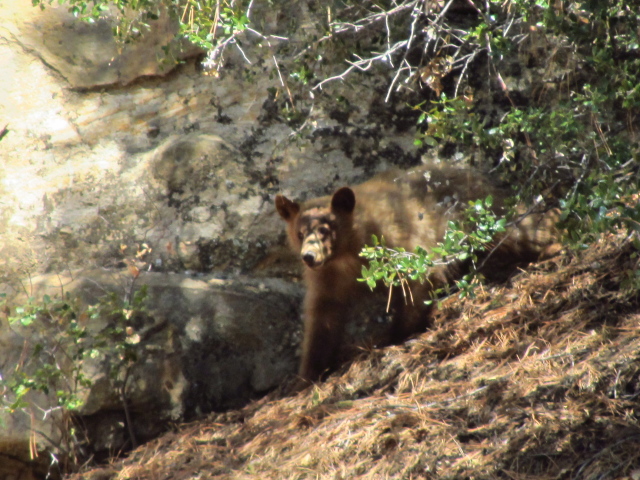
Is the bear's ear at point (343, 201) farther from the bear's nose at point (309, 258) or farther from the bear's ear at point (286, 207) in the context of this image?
the bear's nose at point (309, 258)

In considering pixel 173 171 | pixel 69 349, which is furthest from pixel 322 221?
pixel 69 349

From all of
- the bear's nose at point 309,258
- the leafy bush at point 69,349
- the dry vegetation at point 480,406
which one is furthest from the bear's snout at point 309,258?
the leafy bush at point 69,349

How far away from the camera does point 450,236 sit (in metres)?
3.28

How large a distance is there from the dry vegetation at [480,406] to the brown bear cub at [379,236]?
355mm

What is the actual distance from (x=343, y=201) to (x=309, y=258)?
661mm

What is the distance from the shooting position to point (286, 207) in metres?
5.23

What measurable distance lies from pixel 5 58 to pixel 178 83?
1551 mm

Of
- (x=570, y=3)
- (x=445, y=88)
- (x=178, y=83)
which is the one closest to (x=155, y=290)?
(x=178, y=83)

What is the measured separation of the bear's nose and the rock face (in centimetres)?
68

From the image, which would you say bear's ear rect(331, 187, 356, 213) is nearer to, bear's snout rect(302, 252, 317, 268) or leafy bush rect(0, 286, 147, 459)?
bear's snout rect(302, 252, 317, 268)

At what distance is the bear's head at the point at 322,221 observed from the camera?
5062mm

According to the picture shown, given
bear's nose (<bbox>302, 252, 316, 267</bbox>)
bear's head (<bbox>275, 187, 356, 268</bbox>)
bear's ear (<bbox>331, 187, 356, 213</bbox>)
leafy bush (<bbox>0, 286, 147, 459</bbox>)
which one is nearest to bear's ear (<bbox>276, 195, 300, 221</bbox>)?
bear's head (<bbox>275, 187, 356, 268</bbox>)

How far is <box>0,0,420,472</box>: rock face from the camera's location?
16.7 ft

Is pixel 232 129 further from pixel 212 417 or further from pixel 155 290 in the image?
pixel 212 417
